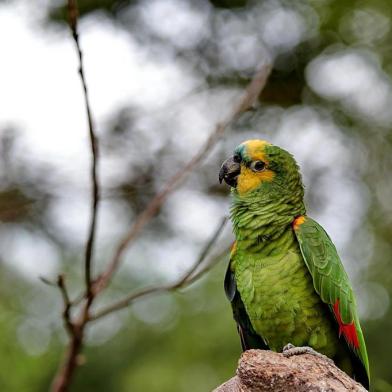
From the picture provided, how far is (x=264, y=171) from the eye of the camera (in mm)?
2760

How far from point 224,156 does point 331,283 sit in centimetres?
224

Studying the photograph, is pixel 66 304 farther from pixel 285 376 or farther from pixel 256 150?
pixel 256 150

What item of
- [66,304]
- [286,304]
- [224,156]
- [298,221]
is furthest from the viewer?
[224,156]

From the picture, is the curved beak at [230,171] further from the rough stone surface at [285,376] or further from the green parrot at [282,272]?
the rough stone surface at [285,376]

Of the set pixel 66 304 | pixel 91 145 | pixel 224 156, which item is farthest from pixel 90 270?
pixel 224 156

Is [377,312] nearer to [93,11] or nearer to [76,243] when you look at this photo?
[76,243]

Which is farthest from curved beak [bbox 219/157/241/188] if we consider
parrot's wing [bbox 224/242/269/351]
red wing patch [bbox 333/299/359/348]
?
red wing patch [bbox 333/299/359/348]

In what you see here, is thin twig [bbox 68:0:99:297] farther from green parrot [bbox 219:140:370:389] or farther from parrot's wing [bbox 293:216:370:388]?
parrot's wing [bbox 293:216:370:388]

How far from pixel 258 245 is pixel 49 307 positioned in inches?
176

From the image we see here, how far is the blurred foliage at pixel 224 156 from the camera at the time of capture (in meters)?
4.39

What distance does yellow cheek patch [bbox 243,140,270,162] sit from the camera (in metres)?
2.76

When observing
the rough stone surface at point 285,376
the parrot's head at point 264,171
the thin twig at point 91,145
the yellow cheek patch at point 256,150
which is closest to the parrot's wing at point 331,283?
the parrot's head at point 264,171

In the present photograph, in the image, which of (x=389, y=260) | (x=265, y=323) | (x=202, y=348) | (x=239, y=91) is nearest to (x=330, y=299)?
(x=265, y=323)

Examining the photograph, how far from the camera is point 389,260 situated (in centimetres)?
587
